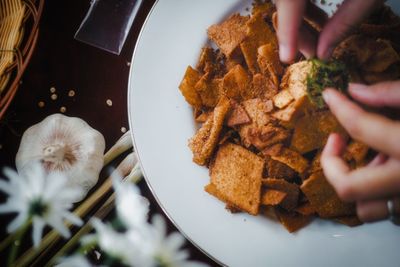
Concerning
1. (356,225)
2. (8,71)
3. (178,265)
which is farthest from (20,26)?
(356,225)

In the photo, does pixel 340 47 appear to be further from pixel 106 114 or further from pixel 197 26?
pixel 106 114

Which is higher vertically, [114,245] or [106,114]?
[106,114]

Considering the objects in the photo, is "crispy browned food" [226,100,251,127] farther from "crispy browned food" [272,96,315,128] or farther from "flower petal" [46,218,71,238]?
"flower petal" [46,218,71,238]

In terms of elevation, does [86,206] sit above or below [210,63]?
below

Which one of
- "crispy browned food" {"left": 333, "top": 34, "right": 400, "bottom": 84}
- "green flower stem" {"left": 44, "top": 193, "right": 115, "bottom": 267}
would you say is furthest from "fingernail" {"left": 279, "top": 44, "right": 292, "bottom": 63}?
"green flower stem" {"left": 44, "top": 193, "right": 115, "bottom": 267}

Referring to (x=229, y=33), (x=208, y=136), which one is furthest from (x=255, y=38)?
(x=208, y=136)

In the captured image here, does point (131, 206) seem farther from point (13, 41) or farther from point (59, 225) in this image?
point (13, 41)

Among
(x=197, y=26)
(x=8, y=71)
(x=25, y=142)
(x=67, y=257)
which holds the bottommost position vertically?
(x=67, y=257)
